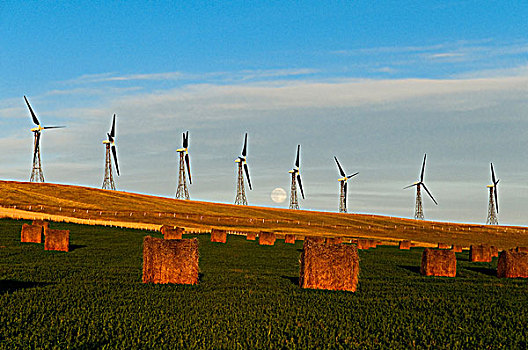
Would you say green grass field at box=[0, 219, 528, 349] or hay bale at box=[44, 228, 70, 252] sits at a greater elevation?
hay bale at box=[44, 228, 70, 252]

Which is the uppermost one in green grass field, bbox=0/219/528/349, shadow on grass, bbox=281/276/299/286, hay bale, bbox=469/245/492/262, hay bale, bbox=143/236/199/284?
hay bale, bbox=469/245/492/262

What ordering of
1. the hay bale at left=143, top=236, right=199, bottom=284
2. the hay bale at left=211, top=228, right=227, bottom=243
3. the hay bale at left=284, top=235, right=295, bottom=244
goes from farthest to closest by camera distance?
the hay bale at left=284, top=235, right=295, bottom=244
the hay bale at left=211, top=228, right=227, bottom=243
the hay bale at left=143, top=236, right=199, bottom=284

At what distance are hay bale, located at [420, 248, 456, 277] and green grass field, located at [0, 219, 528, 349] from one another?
3192 millimetres

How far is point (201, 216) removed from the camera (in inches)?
3686

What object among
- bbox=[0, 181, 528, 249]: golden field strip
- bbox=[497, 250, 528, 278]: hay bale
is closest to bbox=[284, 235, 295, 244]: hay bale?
bbox=[0, 181, 528, 249]: golden field strip

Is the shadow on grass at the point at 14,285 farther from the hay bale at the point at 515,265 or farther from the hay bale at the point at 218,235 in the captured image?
the hay bale at the point at 218,235

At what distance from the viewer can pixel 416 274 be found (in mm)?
25438

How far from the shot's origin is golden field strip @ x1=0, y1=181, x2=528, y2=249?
81.4m

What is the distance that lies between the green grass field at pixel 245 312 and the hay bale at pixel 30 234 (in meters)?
14.0

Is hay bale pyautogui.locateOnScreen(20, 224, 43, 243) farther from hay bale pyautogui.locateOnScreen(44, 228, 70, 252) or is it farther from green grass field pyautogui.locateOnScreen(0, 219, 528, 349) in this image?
green grass field pyautogui.locateOnScreen(0, 219, 528, 349)

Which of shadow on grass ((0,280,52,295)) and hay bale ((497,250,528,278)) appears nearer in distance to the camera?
shadow on grass ((0,280,52,295))

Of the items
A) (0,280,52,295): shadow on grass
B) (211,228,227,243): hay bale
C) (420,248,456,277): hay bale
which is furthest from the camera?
(211,228,227,243): hay bale

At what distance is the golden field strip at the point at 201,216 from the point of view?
81.4 meters

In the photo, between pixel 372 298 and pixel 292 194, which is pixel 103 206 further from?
pixel 372 298
